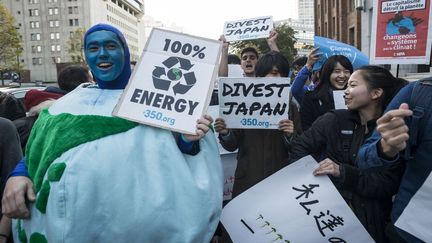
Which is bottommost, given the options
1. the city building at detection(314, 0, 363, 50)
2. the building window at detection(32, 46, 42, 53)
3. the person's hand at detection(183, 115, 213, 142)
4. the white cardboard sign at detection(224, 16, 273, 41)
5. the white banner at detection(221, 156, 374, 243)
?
the white banner at detection(221, 156, 374, 243)

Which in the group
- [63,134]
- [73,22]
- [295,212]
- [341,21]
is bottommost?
[295,212]

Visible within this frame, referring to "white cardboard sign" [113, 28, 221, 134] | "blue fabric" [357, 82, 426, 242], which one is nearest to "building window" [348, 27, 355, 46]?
"blue fabric" [357, 82, 426, 242]

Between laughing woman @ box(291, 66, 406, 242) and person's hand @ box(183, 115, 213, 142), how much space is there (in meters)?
0.91

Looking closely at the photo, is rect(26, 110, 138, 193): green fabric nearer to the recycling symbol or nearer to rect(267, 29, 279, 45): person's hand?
the recycling symbol

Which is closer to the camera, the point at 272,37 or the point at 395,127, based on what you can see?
the point at 395,127

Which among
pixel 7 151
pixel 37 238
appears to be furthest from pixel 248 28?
pixel 37 238

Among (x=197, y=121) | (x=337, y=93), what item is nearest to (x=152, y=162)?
(x=197, y=121)

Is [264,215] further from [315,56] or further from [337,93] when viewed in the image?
[315,56]

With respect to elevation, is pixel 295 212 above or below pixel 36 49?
below

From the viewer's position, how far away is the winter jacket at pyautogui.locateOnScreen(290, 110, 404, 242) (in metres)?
2.44

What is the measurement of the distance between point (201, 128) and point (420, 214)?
1031mm

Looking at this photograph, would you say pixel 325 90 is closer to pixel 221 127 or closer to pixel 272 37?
pixel 221 127

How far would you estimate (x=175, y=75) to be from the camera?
205 cm

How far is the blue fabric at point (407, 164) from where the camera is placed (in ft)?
6.17
